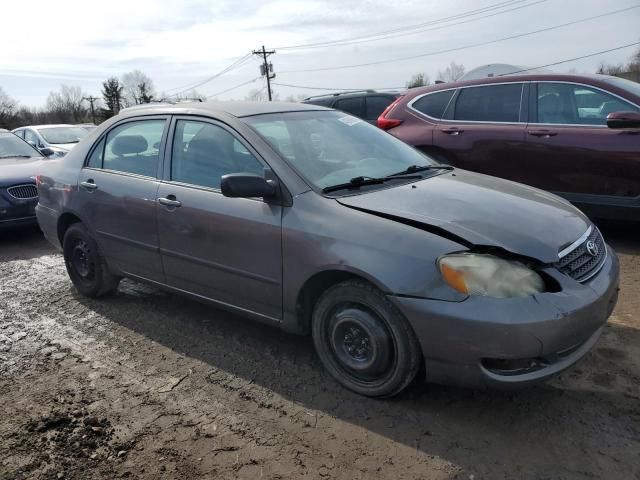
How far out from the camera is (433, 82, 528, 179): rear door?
5891 mm

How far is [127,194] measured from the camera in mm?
4094

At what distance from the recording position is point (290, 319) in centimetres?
326

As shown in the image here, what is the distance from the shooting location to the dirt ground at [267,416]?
251 centimetres

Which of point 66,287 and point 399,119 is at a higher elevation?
point 399,119

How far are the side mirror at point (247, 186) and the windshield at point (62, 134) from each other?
11.8 metres

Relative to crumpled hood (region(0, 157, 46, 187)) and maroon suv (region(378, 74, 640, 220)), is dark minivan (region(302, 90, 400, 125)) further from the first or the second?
crumpled hood (region(0, 157, 46, 187))

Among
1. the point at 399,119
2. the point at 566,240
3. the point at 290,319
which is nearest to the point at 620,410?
the point at 566,240

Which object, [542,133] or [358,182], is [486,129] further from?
[358,182]

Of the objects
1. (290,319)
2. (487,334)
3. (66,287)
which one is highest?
(487,334)

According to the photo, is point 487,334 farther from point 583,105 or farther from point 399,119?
point 399,119

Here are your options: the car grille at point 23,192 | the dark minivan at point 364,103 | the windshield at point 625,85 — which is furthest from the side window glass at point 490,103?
the car grille at point 23,192

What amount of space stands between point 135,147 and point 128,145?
0.39 ft

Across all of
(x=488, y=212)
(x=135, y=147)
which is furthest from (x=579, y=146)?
(x=135, y=147)

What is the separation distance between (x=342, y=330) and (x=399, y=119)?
434 centimetres
